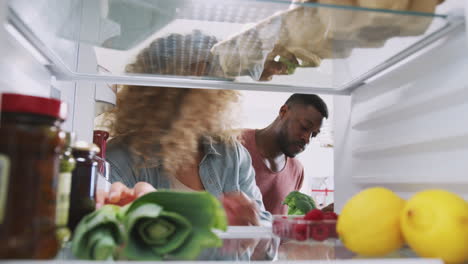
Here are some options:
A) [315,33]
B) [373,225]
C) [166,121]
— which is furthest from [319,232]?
[166,121]

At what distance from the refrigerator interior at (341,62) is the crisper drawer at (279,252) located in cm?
1

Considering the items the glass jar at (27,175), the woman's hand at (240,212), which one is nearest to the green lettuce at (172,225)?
the glass jar at (27,175)

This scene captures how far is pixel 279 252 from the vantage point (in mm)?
659

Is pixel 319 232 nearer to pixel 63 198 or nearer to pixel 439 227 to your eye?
pixel 439 227

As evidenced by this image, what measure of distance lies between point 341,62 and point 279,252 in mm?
565

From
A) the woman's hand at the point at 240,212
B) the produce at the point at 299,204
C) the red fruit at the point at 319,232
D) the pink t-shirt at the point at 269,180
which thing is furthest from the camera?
the pink t-shirt at the point at 269,180

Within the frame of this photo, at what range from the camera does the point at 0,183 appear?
415 millimetres

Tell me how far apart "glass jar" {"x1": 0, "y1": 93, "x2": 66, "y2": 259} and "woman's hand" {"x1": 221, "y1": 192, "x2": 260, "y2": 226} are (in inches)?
28.4

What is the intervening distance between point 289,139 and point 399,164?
4.81 ft

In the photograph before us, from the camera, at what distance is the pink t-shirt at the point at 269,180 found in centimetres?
246

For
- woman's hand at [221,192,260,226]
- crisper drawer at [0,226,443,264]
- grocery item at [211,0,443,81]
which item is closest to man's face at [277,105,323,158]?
woman's hand at [221,192,260,226]

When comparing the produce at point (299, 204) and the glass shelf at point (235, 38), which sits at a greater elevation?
the glass shelf at point (235, 38)

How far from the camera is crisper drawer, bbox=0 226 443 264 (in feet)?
1.72

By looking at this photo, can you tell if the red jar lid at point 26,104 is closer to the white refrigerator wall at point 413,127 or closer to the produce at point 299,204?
the white refrigerator wall at point 413,127
